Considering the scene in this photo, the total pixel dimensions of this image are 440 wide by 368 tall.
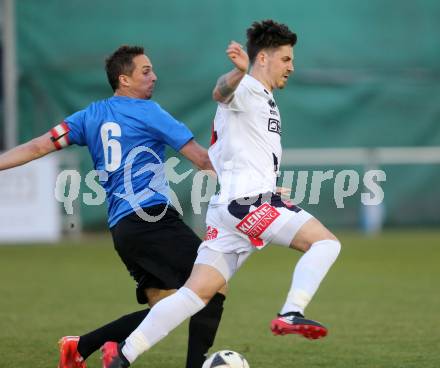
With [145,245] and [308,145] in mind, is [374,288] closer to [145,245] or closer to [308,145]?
[145,245]

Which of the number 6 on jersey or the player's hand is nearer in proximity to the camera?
the player's hand

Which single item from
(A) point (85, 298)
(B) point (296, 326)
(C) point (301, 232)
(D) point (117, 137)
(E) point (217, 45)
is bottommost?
(A) point (85, 298)

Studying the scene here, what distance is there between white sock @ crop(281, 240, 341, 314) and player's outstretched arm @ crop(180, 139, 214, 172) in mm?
806

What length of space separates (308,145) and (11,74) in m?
4.99

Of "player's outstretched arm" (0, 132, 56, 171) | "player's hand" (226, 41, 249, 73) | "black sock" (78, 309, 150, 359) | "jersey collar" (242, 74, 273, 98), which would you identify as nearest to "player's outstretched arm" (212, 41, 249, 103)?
"player's hand" (226, 41, 249, 73)

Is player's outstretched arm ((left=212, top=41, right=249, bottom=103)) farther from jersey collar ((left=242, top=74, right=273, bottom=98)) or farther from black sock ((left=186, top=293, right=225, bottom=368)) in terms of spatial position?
black sock ((left=186, top=293, right=225, bottom=368))

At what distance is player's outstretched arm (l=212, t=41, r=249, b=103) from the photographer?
5.23 meters

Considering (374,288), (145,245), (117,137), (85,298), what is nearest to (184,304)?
(145,245)

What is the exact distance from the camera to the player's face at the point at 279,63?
5.70 m

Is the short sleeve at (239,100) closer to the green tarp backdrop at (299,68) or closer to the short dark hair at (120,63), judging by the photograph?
the short dark hair at (120,63)

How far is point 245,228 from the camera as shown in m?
5.45

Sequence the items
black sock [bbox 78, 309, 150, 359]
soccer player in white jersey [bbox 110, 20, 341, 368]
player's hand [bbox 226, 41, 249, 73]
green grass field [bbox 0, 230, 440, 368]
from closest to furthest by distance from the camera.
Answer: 1. player's hand [bbox 226, 41, 249, 73]
2. soccer player in white jersey [bbox 110, 20, 341, 368]
3. black sock [bbox 78, 309, 150, 359]
4. green grass field [bbox 0, 230, 440, 368]

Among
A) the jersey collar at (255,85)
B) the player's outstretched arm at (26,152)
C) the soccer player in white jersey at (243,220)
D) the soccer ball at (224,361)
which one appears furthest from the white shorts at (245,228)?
the player's outstretched arm at (26,152)

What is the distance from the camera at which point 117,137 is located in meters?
6.00
